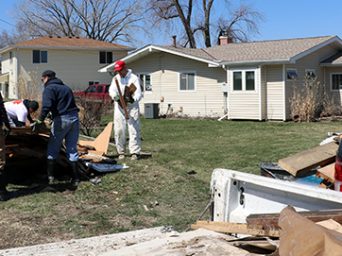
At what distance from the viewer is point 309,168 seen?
4.41m

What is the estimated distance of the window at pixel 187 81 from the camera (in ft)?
81.8

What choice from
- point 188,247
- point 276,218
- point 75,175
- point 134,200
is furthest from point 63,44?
point 276,218

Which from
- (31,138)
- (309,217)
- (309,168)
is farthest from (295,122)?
(309,217)

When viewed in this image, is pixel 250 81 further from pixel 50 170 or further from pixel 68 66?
pixel 68 66

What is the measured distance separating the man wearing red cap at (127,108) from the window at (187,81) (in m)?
15.5

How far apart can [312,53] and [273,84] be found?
289cm

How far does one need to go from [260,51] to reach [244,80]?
6.46ft

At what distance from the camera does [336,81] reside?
23375 millimetres

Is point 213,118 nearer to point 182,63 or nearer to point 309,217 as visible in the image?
point 182,63

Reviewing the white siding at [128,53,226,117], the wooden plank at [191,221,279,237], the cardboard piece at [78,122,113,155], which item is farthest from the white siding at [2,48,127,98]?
the wooden plank at [191,221,279,237]

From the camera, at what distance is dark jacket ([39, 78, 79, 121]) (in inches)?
290

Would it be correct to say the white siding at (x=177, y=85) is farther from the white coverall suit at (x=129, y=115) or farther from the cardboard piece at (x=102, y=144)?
the white coverall suit at (x=129, y=115)

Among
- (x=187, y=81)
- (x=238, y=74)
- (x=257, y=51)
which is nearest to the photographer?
(x=238, y=74)

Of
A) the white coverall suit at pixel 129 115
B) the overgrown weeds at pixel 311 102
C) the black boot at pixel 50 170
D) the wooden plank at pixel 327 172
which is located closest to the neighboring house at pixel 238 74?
the overgrown weeds at pixel 311 102
